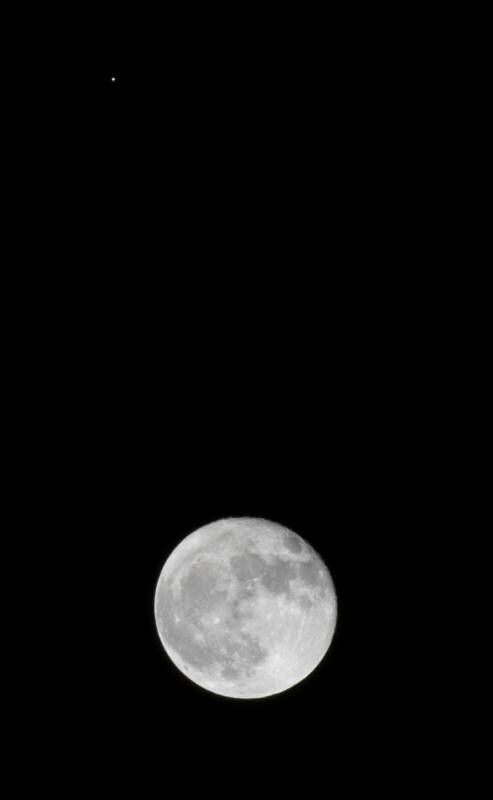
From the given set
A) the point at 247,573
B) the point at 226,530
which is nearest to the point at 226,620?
the point at 247,573

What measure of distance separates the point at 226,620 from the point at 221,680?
761 mm

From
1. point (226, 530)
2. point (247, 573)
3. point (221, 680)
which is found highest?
point (226, 530)

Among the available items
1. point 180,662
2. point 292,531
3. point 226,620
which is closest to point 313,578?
point 292,531

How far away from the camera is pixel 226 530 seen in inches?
280

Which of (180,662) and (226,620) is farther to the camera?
(180,662)

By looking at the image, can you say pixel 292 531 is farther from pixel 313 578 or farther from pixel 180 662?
pixel 180 662

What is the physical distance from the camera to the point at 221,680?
689cm

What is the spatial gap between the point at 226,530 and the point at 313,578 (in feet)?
3.19

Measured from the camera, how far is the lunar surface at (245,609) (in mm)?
6582

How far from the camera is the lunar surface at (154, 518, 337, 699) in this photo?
6582 millimetres

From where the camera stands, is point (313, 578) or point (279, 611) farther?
point (313, 578)

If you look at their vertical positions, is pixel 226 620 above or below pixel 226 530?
below

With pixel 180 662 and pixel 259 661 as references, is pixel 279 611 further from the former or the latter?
pixel 180 662

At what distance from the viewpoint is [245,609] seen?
6.51m
